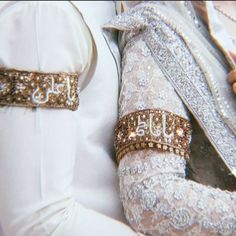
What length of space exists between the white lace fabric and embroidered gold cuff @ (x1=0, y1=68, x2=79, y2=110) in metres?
0.12

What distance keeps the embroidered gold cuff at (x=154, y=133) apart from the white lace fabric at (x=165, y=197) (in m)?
0.01

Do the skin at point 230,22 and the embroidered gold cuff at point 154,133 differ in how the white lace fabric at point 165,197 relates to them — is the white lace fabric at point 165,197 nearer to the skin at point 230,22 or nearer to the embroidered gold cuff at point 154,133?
the embroidered gold cuff at point 154,133

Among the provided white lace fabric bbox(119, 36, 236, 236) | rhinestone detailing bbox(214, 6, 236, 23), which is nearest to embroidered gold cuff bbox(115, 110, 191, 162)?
white lace fabric bbox(119, 36, 236, 236)

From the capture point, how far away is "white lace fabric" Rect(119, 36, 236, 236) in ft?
2.37

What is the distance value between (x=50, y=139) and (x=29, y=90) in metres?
0.08

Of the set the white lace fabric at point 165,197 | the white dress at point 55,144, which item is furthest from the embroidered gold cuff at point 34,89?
the white lace fabric at point 165,197

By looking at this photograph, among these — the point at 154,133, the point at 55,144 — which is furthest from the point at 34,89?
the point at 154,133

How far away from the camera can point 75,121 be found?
77 cm

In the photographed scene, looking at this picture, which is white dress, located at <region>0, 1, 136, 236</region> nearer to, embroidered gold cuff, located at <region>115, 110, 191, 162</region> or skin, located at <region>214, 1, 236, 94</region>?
embroidered gold cuff, located at <region>115, 110, 191, 162</region>

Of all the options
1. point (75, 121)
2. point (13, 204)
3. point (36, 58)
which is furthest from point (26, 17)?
point (13, 204)

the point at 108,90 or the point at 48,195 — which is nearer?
the point at 48,195

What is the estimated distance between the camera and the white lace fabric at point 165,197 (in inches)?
28.4

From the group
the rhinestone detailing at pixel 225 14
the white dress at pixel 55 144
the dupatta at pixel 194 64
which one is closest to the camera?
the white dress at pixel 55 144

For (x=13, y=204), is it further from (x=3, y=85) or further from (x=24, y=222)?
(x=3, y=85)
